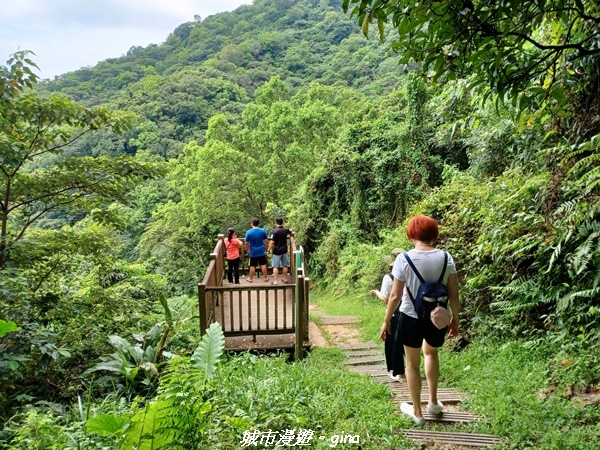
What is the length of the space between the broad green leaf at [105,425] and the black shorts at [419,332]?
6.57ft

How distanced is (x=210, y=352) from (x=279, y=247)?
14.9ft

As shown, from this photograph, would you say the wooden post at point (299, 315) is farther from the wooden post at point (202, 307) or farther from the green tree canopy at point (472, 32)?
the green tree canopy at point (472, 32)

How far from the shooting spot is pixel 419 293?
9.82ft

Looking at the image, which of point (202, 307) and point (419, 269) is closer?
point (419, 269)

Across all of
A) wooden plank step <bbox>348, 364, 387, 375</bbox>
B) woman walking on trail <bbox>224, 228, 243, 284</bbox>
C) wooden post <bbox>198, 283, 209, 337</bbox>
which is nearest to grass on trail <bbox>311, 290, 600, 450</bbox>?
wooden plank step <bbox>348, 364, 387, 375</bbox>

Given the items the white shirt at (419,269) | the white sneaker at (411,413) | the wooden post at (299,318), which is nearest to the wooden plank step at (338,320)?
the wooden post at (299,318)

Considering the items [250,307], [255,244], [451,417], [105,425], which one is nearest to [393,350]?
[451,417]

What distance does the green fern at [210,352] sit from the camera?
400cm

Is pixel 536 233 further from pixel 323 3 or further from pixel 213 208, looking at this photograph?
pixel 323 3

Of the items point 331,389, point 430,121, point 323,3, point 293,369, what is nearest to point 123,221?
point 293,369

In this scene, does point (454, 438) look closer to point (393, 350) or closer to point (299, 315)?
point (393, 350)

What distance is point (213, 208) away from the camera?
19.7 m

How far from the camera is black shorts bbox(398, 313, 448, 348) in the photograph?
3.04 m

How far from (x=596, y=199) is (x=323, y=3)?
283 feet
